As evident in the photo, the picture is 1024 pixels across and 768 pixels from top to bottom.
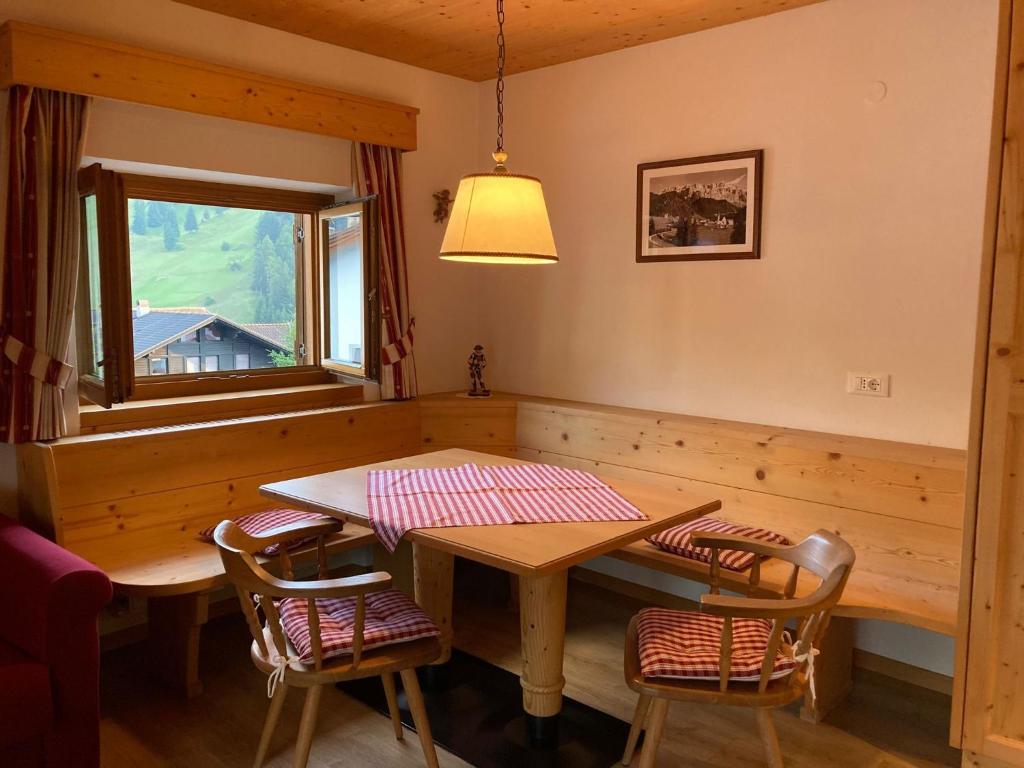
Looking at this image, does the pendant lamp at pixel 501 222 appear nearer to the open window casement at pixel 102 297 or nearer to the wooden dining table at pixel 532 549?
the wooden dining table at pixel 532 549

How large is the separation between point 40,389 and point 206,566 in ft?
2.69

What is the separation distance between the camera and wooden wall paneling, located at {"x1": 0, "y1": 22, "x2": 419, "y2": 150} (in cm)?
266

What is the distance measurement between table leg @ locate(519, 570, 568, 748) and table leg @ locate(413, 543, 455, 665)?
1.57ft

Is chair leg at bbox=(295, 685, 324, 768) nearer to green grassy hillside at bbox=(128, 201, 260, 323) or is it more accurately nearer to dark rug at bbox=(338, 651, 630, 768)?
dark rug at bbox=(338, 651, 630, 768)

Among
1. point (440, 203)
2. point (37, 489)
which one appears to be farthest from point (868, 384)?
point (37, 489)

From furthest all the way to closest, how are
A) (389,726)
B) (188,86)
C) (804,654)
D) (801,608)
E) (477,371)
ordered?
(477,371) < (188,86) < (389,726) < (804,654) < (801,608)

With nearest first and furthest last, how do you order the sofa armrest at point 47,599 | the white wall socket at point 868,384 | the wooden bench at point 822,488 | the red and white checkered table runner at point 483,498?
the sofa armrest at point 47,599 → the red and white checkered table runner at point 483,498 → the wooden bench at point 822,488 → the white wall socket at point 868,384

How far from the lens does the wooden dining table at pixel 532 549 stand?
2059 millimetres

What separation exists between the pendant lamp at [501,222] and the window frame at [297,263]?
1498mm

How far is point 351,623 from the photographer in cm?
220

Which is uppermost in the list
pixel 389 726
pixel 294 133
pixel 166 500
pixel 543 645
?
pixel 294 133

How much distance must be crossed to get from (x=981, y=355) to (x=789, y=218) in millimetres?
1257

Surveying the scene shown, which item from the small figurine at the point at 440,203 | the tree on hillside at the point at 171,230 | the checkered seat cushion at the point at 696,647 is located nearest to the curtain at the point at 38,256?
the tree on hillside at the point at 171,230

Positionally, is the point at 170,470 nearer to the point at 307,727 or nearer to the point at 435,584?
the point at 435,584
